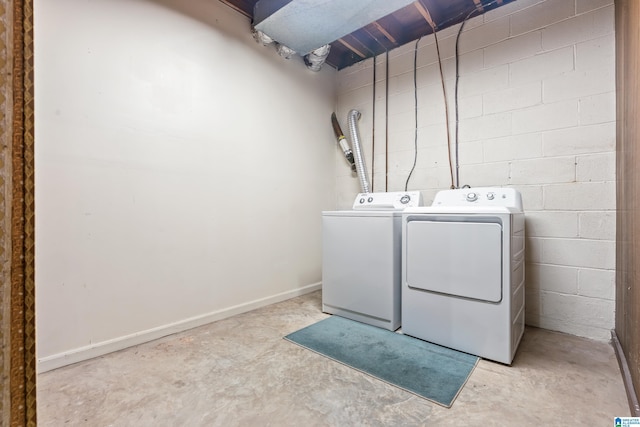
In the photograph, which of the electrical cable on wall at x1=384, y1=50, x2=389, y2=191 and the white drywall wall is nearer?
the white drywall wall

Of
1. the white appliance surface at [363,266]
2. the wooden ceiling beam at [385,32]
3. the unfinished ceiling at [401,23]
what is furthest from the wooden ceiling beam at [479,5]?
the white appliance surface at [363,266]

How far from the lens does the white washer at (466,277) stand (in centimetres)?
157

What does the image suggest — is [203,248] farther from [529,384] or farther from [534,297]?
[534,297]

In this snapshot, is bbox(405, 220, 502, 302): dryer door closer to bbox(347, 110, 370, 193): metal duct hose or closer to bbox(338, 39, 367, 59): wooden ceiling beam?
bbox(347, 110, 370, 193): metal duct hose

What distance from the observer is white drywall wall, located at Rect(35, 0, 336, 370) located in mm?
1514

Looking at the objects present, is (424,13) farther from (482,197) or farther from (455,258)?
(455,258)

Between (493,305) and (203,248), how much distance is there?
6.41 ft

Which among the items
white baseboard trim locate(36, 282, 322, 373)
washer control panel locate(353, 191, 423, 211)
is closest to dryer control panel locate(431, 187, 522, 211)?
washer control panel locate(353, 191, 423, 211)

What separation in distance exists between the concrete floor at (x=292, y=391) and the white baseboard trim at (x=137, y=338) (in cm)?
5

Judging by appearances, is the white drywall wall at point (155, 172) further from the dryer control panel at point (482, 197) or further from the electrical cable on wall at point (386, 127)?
the dryer control panel at point (482, 197)

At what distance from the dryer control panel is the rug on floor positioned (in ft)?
3.46

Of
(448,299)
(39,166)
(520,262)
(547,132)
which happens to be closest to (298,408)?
(448,299)

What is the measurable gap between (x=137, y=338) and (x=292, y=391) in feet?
3.68

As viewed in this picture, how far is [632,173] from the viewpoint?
130cm
